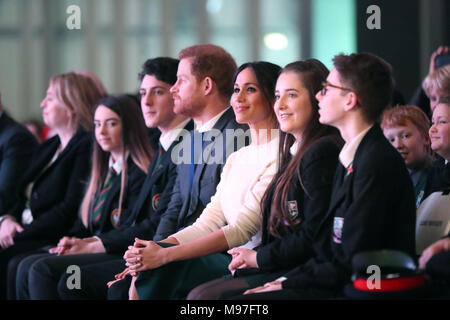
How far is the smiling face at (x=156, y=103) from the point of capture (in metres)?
3.26

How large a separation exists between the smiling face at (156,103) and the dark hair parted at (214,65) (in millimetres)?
296

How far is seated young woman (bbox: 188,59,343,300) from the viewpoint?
2238mm

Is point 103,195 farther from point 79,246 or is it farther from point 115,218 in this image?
point 79,246

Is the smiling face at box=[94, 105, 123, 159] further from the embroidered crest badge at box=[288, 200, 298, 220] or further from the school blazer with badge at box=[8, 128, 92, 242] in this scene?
the embroidered crest badge at box=[288, 200, 298, 220]

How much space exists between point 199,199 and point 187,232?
Result: 0.77 feet

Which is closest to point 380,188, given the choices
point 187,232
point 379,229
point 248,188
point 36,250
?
point 379,229

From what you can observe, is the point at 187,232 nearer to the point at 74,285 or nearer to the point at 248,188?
the point at 248,188

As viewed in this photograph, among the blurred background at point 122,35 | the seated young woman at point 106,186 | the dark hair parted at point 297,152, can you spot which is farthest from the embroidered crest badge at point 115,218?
the blurred background at point 122,35

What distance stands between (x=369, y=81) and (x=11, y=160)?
2.64 metres

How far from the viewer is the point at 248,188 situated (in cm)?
261

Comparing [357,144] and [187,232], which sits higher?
[357,144]

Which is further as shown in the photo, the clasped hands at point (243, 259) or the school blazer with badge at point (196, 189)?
the school blazer with badge at point (196, 189)

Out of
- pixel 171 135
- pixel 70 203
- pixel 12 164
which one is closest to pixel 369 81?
pixel 171 135

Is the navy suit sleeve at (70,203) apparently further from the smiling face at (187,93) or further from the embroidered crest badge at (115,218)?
the smiling face at (187,93)
